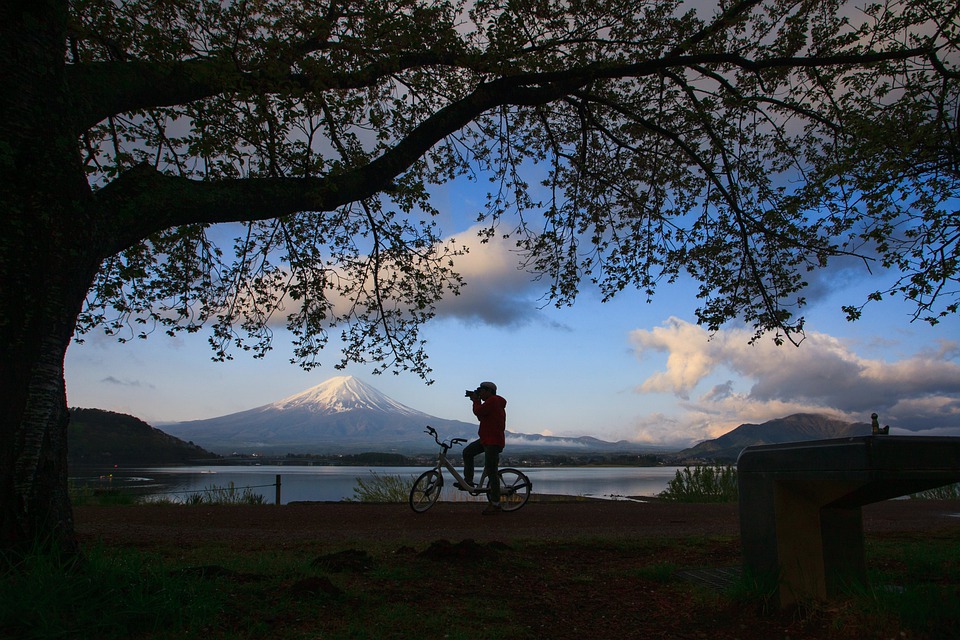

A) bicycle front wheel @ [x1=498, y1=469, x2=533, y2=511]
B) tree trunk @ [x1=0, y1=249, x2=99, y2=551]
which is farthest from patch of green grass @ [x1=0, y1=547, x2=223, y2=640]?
bicycle front wheel @ [x1=498, y1=469, x2=533, y2=511]

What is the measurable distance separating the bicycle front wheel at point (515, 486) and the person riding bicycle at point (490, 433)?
1.78 ft

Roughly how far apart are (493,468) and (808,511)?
6.24m

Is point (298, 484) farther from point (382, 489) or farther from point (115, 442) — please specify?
point (115, 442)

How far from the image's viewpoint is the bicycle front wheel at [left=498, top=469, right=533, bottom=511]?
10234 millimetres

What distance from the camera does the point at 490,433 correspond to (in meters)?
9.41

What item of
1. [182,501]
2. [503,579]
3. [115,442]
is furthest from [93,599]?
[115,442]

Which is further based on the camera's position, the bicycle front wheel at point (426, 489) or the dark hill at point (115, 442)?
the dark hill at point (115, 442)

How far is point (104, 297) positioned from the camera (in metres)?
7.04

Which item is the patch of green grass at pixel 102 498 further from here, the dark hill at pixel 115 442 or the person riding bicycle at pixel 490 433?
the dark hill at pixel 115 442

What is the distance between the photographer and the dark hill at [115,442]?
46.8 meters

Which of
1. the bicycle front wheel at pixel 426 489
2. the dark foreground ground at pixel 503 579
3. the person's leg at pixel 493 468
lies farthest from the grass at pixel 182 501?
the person's leg at pixel 493 468

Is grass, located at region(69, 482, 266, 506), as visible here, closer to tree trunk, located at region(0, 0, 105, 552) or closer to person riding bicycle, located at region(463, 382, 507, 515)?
person riding bicycle, located at region(463, 382, 507, 515)

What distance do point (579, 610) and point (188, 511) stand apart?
828 centimetres

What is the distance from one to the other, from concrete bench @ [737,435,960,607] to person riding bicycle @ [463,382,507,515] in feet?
18.4
